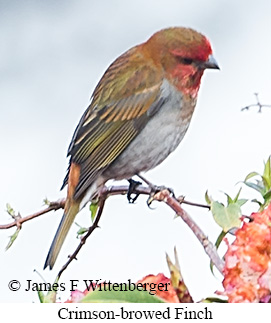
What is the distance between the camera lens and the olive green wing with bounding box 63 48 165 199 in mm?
849

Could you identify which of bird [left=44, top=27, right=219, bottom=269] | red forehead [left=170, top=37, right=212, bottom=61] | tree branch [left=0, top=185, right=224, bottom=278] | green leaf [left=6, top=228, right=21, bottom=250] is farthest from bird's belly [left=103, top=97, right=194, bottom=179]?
green leaf [left=6, top=228, right=21, bottom=250]

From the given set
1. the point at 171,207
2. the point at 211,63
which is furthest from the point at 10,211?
the point at 211,63

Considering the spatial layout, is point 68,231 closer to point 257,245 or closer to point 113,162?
point 113,162

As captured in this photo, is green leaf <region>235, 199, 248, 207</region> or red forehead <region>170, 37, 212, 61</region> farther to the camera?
red forehead <region>170, 37, 212, 61</region>

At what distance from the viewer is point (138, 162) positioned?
89 cm

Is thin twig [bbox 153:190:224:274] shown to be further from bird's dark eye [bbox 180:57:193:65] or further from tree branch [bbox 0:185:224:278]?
bird's dark eye [bbox 180:57:193:65]

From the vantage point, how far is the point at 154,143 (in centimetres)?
90

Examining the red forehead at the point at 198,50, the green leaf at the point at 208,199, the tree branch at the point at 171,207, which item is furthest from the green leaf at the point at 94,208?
the red forehead at the point at 198,50

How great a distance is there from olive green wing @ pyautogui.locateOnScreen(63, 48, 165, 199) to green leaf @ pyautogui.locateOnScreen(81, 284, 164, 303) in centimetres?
45

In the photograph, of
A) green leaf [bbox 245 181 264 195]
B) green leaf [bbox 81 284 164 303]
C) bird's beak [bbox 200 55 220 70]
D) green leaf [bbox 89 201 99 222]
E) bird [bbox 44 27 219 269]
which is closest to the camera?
green leaf [bbox 81 284 164 303]

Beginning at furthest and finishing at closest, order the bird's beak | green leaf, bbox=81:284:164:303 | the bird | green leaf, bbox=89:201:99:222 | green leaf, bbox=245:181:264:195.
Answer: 1. the bird
2. the bird's beak
3. green leaf, bbox=89:201:99:222
4. green leaf, bbox=245:181:264:195
5. green leaf, bbox=81:284:164:303

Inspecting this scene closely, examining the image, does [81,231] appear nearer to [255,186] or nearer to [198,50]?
[255,186]

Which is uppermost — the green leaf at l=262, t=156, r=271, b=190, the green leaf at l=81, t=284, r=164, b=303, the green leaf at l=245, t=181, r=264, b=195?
the green leaf at l=262, t=156, r=271, b=190
